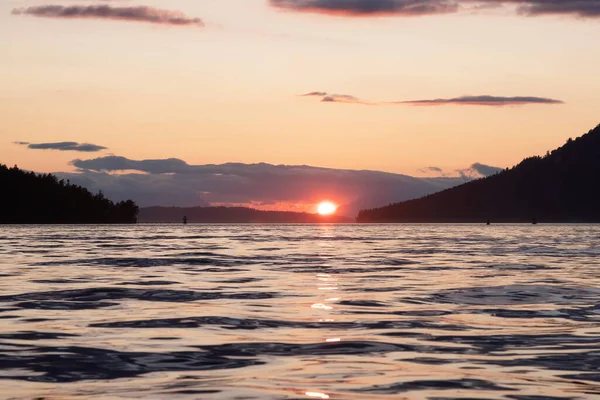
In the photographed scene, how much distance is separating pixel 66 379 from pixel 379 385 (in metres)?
5.04

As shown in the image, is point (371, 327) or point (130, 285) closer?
point (371, 327)

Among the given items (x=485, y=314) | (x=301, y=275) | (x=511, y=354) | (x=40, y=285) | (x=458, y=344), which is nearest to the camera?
(x=511, y=354)

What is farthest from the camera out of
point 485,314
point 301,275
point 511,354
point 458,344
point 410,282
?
point 301,275

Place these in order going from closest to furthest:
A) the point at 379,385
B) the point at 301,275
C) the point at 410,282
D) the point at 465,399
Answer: the point at 465,399
the point at 379,385
the point at 410,282
the point at 301,275

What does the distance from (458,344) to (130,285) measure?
62.1ft

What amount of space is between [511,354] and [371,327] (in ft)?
16.5

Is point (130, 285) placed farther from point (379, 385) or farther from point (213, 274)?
point (379, 385)

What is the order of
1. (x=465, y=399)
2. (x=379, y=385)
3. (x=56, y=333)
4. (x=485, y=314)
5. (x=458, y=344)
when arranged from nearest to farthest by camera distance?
(x=465, y=399)
(x=379, y=385)
(x=458, y=344)
(x=56, y=333)
(x=485, y=314)

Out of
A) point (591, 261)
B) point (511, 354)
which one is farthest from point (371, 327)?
point (591, 261)

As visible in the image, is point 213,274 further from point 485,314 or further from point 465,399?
point 465,399

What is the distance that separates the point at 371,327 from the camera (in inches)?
933

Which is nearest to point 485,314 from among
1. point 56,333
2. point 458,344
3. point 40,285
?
point 458,344

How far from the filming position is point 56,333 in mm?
22312

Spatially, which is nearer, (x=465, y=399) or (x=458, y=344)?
(x=465, y=399)
